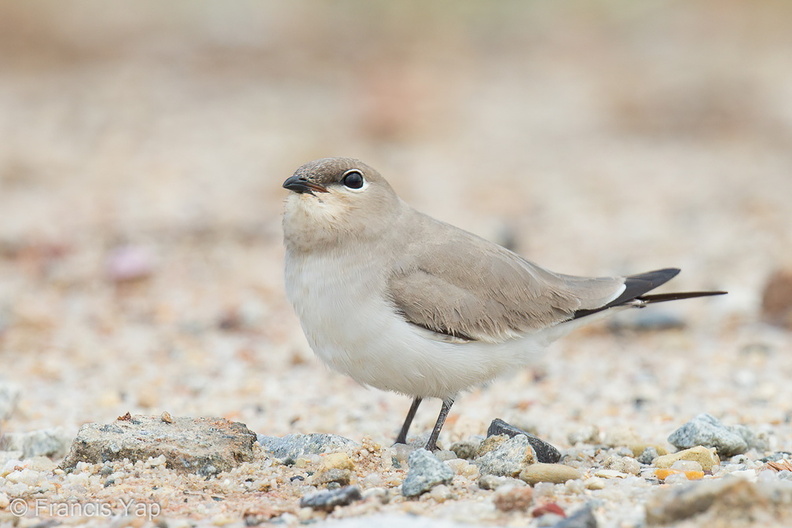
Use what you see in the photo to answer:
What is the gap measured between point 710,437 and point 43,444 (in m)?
3.48

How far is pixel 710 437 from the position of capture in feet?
16.3

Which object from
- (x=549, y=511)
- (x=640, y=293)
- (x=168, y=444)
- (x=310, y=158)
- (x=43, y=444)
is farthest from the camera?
(x=310, y=158)

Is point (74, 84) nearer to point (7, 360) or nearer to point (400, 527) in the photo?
point (7, 360)

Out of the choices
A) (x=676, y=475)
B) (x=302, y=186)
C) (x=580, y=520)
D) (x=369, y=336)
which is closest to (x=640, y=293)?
(x=676, y=475)

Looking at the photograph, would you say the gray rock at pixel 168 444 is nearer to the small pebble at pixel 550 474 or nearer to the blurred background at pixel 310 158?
the blurred background at pixel 310 158

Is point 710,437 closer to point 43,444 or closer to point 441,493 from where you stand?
point 441,493

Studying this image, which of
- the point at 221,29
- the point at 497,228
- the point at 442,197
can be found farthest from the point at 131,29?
the point at 497,228

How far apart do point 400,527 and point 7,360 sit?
4.78 m

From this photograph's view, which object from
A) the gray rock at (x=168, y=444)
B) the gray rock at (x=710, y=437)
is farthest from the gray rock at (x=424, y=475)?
the gray rock at (x=710, y=437)

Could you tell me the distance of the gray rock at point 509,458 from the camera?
440cm

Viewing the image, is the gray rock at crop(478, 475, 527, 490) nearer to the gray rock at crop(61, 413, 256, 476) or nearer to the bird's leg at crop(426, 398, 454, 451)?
the bird's leg at crop(426, 398, 454, 451)

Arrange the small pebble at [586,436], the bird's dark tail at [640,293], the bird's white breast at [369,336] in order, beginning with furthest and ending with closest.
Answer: the bird's dark tail at [640,293], the small pebble at [586,436], the bird's white breast at [369,336]

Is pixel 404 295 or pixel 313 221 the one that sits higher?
pixel 313 221

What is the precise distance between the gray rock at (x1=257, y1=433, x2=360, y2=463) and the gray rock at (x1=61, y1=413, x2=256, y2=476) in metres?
0.16
